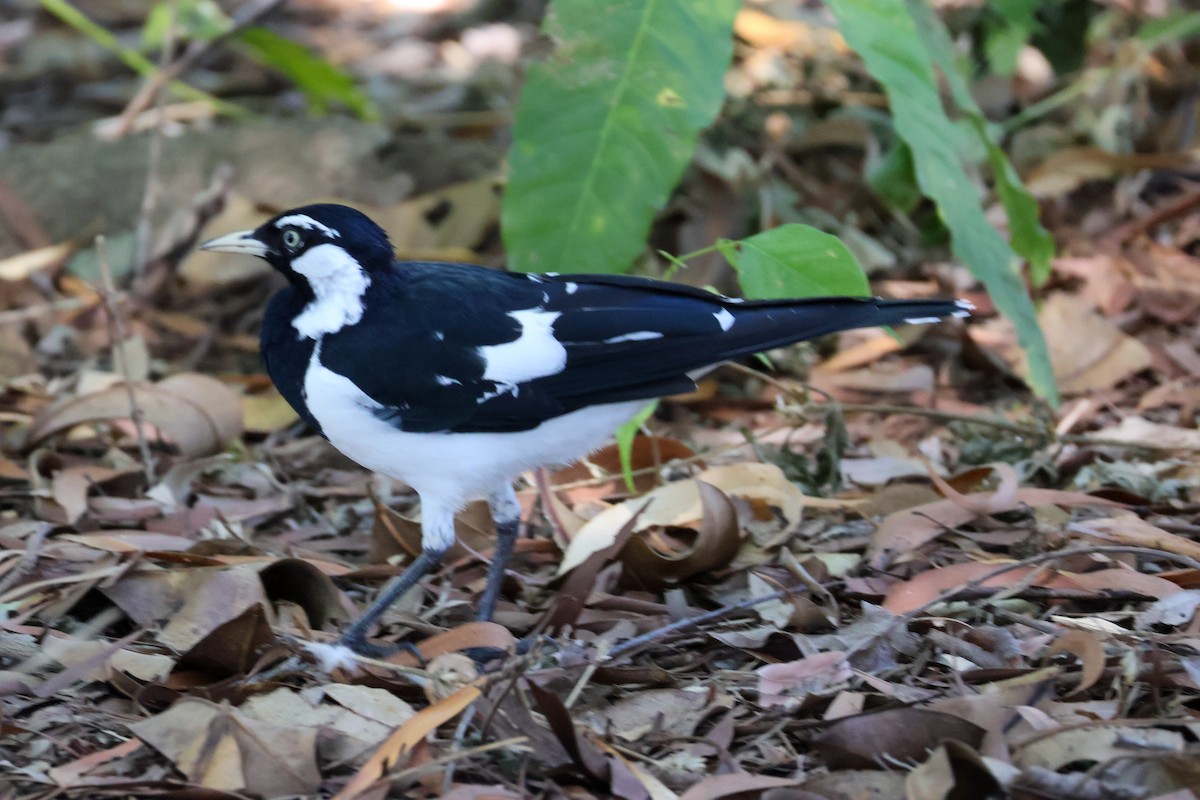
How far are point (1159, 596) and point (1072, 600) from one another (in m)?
0.19

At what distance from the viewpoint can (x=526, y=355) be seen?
3078mm

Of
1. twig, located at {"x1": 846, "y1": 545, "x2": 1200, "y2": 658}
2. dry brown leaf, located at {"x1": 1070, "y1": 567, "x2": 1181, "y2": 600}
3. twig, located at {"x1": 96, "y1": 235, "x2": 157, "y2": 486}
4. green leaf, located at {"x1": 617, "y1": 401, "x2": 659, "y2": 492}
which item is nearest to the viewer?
twig, located at {"x1": 846, "y1": 545, "x2": 1200, "y2": 658}

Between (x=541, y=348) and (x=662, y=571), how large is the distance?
592 millimetres

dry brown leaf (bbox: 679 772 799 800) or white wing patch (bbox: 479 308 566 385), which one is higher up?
white wing patch (bbox: 479 308 566 385)

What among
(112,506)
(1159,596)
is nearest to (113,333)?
(112,506)

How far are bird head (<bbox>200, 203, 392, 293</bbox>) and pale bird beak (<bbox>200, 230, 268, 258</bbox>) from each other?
1cm

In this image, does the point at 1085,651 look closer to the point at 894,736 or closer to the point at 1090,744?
the point at 1090,744

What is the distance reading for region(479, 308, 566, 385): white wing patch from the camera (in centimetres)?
306

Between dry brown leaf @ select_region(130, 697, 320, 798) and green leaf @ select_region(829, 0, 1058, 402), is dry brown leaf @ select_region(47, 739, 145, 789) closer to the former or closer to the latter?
dry brown leaf @ select_region(130, 697, 320, 798)

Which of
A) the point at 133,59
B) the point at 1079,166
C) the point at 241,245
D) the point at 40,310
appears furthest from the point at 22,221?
the point at 1079,166

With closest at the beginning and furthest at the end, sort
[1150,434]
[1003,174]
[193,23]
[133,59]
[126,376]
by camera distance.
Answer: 1. [126,376]
2. [1150,434]
3. [1003,174]
4. [133,59]
5. [193,23]

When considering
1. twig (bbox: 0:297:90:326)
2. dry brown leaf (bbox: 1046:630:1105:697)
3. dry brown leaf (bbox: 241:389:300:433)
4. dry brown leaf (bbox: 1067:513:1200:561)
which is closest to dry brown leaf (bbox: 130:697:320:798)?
dry brown leaf (bbox: 1046:630:1105:697)

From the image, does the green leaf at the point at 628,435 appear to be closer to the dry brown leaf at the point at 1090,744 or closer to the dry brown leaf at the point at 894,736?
the dry brown leaf at the point at 894,736

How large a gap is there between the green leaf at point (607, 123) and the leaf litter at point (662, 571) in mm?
590
